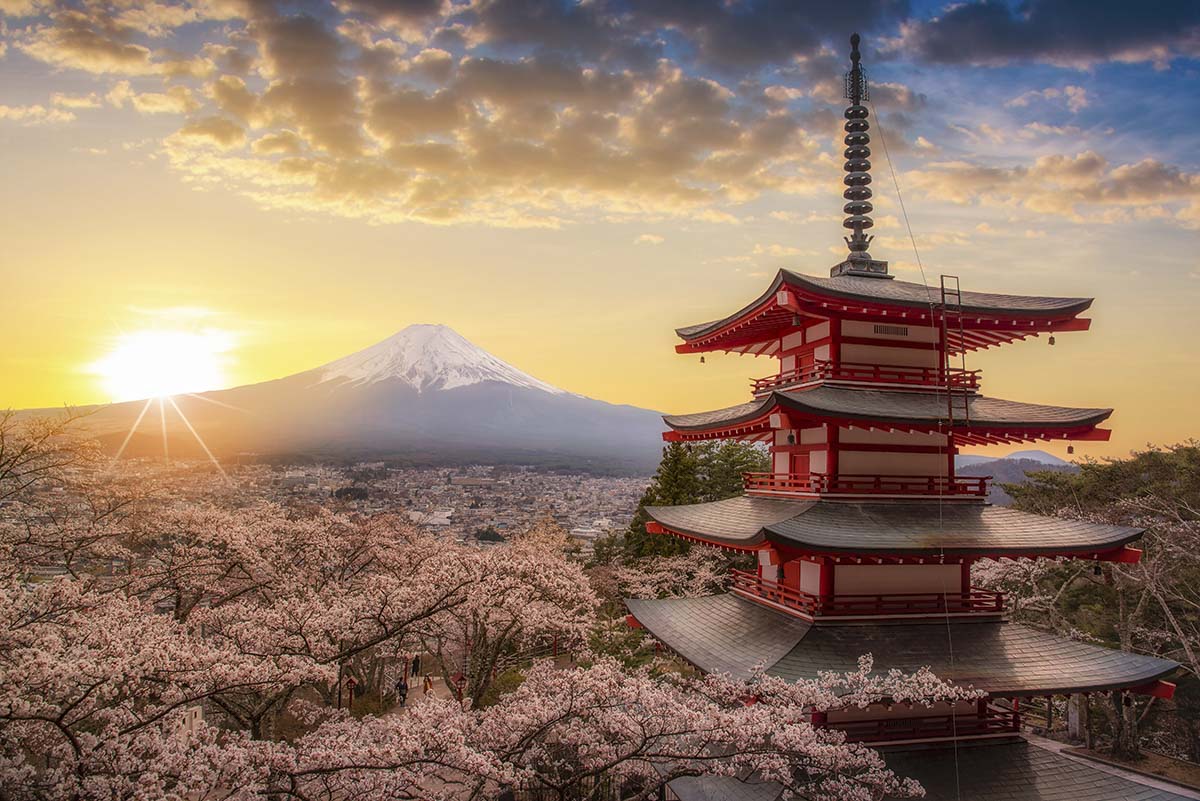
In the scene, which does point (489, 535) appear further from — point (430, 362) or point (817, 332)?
point (430, 362)

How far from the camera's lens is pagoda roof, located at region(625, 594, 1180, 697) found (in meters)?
9.62

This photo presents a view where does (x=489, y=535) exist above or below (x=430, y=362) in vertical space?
below

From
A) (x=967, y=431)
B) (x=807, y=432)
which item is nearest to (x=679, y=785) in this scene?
(x=807, y=432)

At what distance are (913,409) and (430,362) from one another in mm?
137933

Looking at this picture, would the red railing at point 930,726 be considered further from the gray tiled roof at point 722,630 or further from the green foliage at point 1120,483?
the green foliage at point 1120,483

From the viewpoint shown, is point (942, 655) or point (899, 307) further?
point (899, 307)

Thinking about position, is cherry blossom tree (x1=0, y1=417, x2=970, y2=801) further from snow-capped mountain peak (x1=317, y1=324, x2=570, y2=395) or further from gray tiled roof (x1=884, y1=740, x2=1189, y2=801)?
snow-capped mountain peak (x1=317, y1=324, x2=570, y2=395)

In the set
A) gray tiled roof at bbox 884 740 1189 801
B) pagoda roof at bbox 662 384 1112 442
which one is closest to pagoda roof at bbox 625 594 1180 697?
gray tiled roof at bbox 884 740 1189 801

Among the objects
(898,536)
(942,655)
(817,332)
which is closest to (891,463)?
(898,536)

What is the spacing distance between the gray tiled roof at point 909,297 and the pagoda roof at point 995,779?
667 cm

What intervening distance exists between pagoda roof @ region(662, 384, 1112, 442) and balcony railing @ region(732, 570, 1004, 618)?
265 cm

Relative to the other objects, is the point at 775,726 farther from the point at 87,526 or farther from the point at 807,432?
the point at 87,526

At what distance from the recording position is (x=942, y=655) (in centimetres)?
1015

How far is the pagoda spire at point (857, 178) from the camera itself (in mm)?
13453
